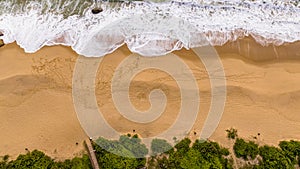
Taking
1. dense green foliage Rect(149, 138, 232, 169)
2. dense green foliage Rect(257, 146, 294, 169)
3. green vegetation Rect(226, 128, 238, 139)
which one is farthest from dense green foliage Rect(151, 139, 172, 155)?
dense green foliage Rect(257, 146, 294, 169)

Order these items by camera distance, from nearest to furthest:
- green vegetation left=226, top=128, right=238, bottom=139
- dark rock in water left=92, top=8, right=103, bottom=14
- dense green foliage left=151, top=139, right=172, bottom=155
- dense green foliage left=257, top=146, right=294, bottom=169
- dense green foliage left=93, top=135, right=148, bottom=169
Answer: dense green foliage left=93, top=135, right=148, bottom=169, dense green foliage left=257, top=146, right=294, bottom=169, dense green foliage left=151, top=139, right=172, bottom=155, green vegetation left=226, top=128, right=238, bottom=139, dark rock in water left=92, top=8, right=103, bottom=14

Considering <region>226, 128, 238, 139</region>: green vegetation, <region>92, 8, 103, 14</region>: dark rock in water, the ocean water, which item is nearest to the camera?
<region>226, 128, 238, 139</region>: green vegetation

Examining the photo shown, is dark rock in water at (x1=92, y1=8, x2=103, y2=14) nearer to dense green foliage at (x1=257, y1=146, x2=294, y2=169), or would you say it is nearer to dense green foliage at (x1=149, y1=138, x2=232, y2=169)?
dense green foliage at (x1=149, y1=138, x2=232, y2=169)

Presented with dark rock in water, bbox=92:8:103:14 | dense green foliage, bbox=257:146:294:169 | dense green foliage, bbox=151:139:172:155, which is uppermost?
dark rock in water, bbox=92:8:103:14

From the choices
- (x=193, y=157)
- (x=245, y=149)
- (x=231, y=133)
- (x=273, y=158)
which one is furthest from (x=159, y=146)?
(x=273, y=158)

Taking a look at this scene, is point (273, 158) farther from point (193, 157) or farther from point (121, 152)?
point (121, 152)

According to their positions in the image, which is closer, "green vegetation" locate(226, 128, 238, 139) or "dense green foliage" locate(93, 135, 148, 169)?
"dense green foliage" locate(93, 135, 148, 169)

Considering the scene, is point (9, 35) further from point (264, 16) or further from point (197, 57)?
point (264, 16)

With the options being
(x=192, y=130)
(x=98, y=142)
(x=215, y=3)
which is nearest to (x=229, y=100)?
(x=192, y=130)
